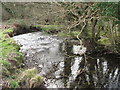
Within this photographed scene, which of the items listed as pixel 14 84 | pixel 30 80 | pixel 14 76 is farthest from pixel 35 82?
pixel 14 76

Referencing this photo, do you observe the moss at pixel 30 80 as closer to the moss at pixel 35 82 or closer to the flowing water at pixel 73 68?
the moss at pixel 35 82

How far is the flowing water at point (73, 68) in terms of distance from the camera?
8161 millimetres

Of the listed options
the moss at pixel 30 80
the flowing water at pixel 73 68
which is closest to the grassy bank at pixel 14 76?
the moss at pixel 30 80

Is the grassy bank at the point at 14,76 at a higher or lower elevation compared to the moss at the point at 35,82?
higher

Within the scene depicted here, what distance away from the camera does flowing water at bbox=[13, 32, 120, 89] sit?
26.8ft

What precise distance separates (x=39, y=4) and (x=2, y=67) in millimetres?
15791

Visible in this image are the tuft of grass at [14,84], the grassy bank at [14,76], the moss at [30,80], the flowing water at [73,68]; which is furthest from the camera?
the flowing water at [73,68]

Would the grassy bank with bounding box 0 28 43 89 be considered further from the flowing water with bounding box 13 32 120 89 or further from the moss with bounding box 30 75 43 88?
the flowing water with bounding box 13 32 120 89

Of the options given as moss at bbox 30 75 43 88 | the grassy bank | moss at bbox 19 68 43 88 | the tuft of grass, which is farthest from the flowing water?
the tuft of grass

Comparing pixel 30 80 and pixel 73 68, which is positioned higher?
pixel 30 80

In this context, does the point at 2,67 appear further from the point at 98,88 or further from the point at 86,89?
the point at 98,88

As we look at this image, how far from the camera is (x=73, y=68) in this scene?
9.77 m

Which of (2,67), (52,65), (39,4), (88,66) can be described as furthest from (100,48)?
(39,4)

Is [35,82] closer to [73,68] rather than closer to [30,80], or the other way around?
[30,80]
